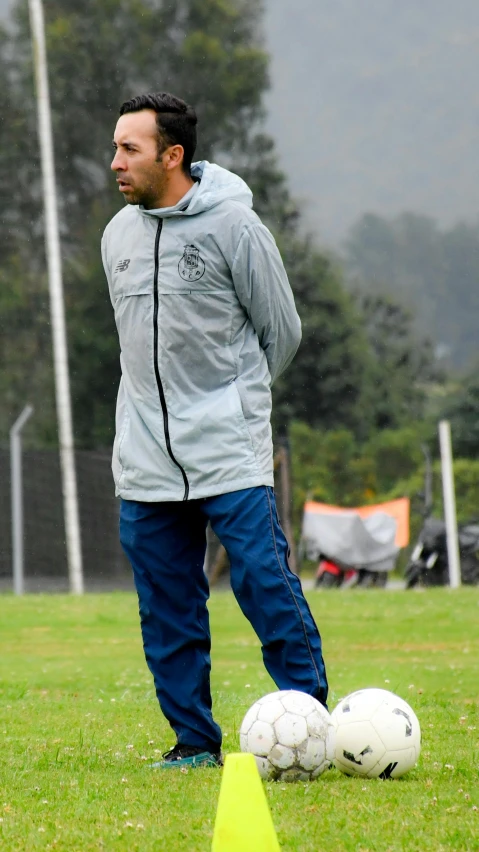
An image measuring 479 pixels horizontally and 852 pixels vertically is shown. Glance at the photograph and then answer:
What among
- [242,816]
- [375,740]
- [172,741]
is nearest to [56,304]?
[172,741]

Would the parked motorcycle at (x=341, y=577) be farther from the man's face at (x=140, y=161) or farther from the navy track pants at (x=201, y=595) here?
the man's face at (x=140, y=161)

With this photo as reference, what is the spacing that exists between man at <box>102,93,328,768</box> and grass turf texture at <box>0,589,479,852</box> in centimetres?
41

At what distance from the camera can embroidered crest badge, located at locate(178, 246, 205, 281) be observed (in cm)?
424

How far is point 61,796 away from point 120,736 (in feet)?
4.56

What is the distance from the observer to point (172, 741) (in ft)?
16.5

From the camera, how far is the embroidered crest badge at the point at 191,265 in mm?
4238

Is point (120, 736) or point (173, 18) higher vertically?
point (173, 18)

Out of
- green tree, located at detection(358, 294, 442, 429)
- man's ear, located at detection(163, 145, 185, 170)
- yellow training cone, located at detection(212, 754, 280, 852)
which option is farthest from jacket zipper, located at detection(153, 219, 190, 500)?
green tree, located at detection(358, 294, 442, 429)

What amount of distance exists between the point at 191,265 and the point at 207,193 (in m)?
0.25

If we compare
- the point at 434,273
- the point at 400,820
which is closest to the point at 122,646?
the point at 400,820

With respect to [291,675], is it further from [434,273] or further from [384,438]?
[434,273]

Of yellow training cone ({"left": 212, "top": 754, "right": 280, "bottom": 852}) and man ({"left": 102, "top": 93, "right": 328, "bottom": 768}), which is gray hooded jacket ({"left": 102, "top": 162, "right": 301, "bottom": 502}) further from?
yellow training cone ({"left": 212, "top": 754, "right": 280, "bottom": 852})

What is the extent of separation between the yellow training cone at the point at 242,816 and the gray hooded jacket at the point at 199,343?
1404 millimetres

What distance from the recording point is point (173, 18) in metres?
31.0
